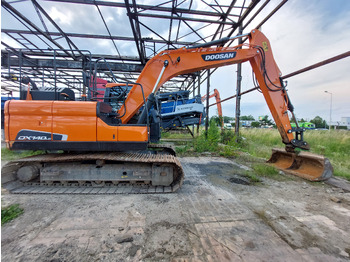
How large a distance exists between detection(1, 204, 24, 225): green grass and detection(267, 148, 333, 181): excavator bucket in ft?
19.7

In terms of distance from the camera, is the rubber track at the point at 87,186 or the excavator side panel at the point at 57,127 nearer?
the excavator side panel at the point at 57,127

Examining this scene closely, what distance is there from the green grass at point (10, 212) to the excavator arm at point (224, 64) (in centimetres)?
241

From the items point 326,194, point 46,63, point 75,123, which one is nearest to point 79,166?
point 75,123

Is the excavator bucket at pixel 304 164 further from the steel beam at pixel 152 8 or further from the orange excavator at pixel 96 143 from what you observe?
the steel beam at pixel 152 8

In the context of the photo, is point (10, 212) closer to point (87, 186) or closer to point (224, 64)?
point (87, 186)

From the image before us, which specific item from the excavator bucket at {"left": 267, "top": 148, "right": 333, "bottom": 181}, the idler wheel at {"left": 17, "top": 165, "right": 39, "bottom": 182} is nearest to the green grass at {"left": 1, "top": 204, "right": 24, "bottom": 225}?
the idler wheel at {"left": 17, "top": 165, "right": 39, "bottom": 182}

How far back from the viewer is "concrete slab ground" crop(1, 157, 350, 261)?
6.20ft

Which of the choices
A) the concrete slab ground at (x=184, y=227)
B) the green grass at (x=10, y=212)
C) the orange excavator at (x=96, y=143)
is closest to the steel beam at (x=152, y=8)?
the orange excavator at (x=96, y=143)

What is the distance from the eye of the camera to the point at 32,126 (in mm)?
3180

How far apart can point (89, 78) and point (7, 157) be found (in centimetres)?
454

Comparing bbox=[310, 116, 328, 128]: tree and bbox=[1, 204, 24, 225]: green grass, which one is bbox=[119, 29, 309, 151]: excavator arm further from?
bbox=[310, 116, 328, 128]: tree

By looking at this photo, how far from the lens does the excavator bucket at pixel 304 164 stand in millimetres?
4090

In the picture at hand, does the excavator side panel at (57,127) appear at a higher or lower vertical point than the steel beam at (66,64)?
lower

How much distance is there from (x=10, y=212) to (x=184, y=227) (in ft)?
8.88
